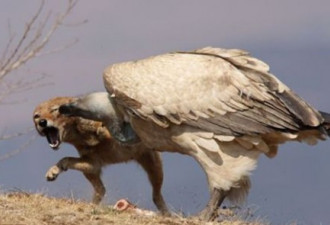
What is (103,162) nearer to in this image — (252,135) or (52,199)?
(52,199)

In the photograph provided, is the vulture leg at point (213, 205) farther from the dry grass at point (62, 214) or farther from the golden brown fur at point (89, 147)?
the golden brown fur at point (89, 147)

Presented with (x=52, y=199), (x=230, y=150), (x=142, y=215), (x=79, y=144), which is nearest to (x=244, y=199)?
(x=230, y=150)

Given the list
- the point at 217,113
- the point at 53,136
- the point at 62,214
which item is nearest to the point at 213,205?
the point at 217,113

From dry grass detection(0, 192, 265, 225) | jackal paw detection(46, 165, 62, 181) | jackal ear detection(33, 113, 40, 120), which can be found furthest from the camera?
jackal ear detection(33, 113, 40, 120)

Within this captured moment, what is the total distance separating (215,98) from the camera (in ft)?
32.8

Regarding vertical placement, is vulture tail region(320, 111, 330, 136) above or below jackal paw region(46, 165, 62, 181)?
above

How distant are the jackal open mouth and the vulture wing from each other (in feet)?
7.48

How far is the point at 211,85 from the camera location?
32.9ft

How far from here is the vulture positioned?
9.87 m

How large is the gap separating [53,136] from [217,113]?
3.05m

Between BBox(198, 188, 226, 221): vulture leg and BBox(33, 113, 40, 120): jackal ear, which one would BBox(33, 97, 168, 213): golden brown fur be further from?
BBox(198, 188, 226, 221): vulture leg

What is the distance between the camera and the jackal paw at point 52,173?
39.0ft

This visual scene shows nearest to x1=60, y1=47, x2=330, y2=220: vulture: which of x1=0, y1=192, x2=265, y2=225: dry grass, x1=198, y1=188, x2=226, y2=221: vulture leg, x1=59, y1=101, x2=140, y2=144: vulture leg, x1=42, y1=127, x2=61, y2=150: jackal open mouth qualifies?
x1=198, y1=188, x2=226, y2=221: vulture leg

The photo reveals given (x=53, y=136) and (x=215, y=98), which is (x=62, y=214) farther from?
(x=53, y=136)
